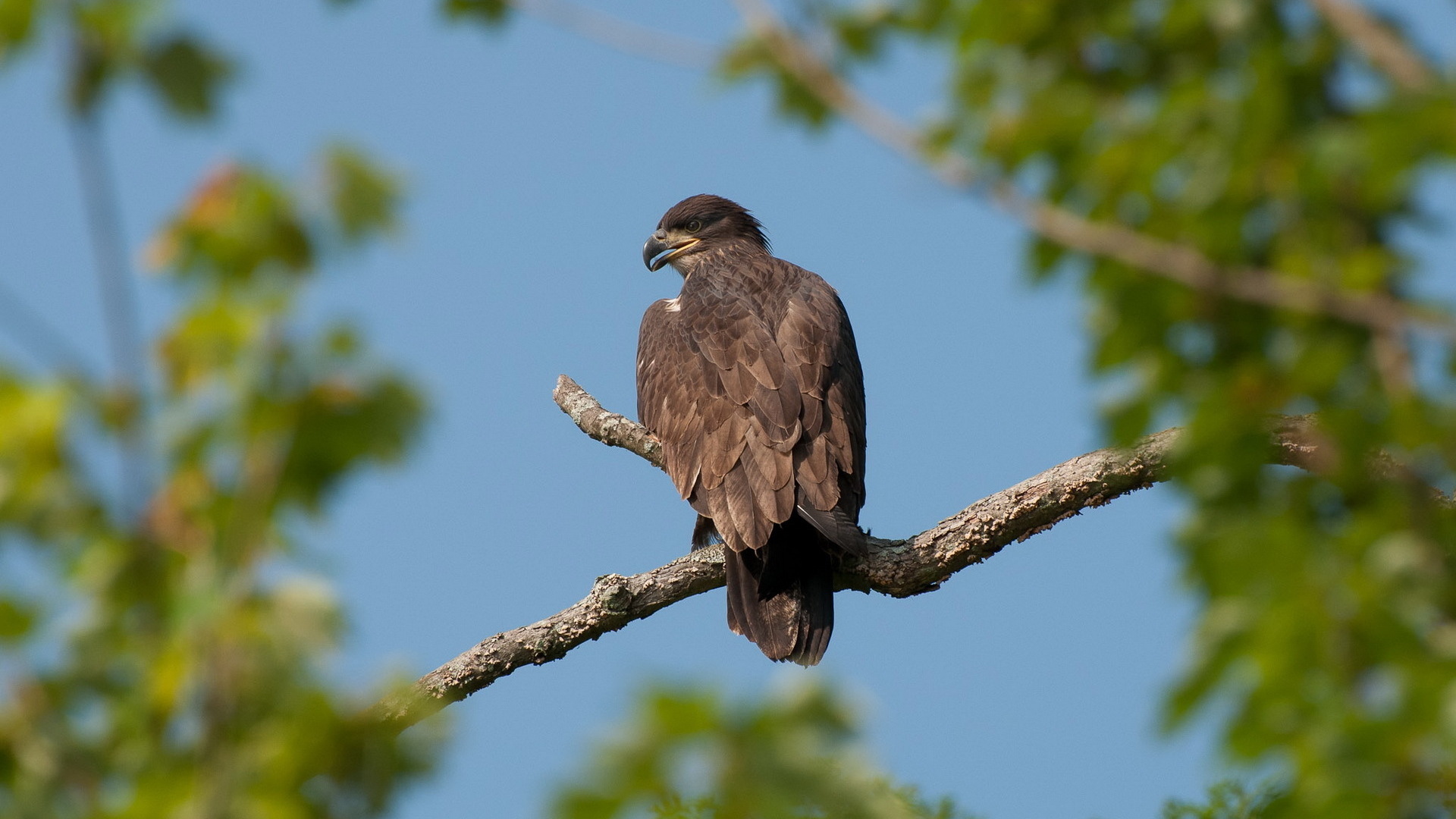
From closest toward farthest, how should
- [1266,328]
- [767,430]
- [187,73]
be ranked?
[187,73], [1266,328], [767,430]

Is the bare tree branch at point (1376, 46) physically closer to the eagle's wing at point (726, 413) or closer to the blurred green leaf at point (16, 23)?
the blurred green leaf at point (16, 23)

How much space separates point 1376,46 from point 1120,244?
0.38m

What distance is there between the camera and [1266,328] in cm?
175

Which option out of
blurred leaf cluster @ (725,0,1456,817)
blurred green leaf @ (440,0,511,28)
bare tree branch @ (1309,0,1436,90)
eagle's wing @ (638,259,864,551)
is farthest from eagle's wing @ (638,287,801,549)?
bare tree branch @ (1309,0,1436,90)

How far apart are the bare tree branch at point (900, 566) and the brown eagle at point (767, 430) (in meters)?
0.18

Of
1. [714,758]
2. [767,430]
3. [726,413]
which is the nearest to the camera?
[714,758]

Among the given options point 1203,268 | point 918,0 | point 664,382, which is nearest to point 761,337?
point 664,382

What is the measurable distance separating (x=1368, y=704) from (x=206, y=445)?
1.29 metres

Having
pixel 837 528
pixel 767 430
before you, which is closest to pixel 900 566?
pixel 837 528

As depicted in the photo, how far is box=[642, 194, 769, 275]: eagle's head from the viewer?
26.0ft

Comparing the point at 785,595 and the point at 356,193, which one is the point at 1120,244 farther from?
the point at 785,595

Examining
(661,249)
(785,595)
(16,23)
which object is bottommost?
(16,23)

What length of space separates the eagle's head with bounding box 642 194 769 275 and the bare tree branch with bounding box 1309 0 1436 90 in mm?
6273

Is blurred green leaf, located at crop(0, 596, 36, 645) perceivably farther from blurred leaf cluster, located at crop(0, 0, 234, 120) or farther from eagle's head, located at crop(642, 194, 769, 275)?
eagle's head, located at crop(642, 194, 769, 275)
